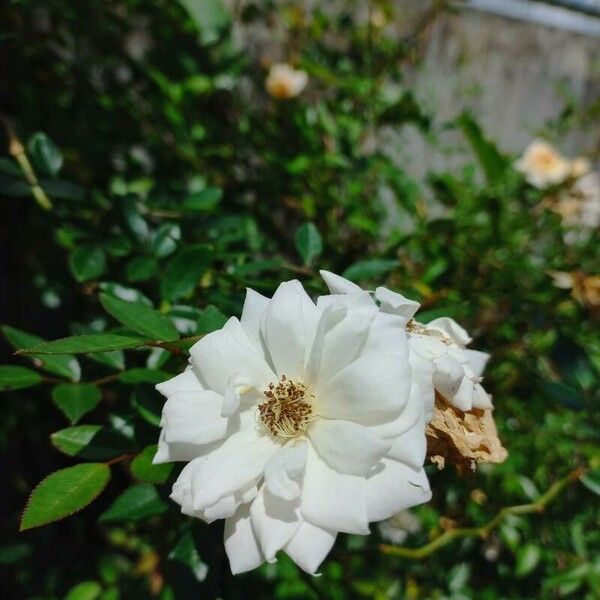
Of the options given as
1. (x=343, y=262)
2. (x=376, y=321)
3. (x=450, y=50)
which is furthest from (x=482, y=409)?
(x=450, y=50)

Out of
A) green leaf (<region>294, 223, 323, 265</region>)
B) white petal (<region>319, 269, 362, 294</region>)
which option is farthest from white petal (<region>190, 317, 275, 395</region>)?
green leaf (<region>294, 223, 323, 265</region>)

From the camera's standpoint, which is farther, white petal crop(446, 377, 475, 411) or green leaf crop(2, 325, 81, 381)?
green leaf crop(2, 325, 81, 381)

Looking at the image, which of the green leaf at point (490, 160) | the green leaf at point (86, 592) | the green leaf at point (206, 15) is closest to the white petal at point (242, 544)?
the green leaf at point (86, 592)

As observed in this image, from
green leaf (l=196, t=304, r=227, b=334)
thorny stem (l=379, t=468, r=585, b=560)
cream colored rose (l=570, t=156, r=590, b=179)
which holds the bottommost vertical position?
thorny stem (l=379, t=468, r=585, b=560)

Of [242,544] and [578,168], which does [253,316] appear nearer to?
[242,544]

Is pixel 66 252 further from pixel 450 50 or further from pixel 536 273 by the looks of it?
pixel 450 50

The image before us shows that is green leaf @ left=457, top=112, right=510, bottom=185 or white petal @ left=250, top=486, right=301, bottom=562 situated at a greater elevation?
white petal @ left=250, top=486, right=301, bottom=562

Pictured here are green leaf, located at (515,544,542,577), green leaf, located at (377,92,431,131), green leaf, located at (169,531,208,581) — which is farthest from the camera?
green leaf, located at (377,92,431,131)

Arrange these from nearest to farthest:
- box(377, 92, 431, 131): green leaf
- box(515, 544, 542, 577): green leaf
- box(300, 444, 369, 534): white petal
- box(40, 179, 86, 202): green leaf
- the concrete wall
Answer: box(300, 444, 369, 534): white petal
box(40, 179, 86, 202): green leaf
box(515, 544, 542, 577): green leaf
box(377, 92, 431, 131): green leaf
the concrete wall

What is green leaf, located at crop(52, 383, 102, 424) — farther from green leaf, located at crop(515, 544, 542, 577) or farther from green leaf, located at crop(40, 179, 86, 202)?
green leaf, located at crop(515, 544, 542, 577)
